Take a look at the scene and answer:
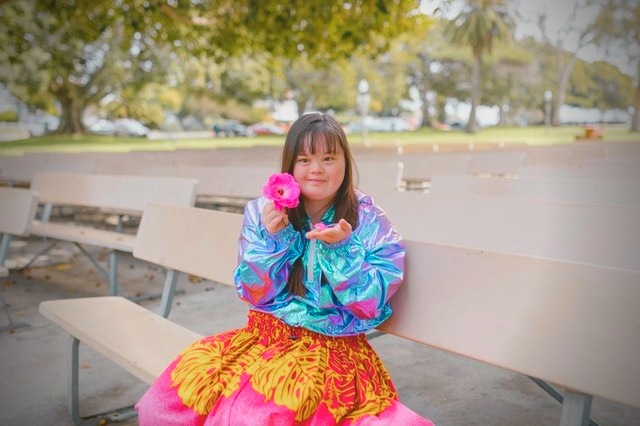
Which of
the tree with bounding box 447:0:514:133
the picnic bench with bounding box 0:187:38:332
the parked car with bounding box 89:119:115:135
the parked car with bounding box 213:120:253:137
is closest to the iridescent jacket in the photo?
the picnic bench with bounding box 0:187:38:332

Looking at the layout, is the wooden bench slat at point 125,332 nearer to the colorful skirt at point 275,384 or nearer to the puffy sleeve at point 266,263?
the colorful skirt at point 275,384

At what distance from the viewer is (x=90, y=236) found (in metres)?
5.50

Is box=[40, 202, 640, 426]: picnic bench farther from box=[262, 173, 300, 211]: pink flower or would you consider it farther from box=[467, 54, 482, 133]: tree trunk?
box=[467, 54, 482, 133]: tree trunk

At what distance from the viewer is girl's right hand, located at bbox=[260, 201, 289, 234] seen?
2.17m

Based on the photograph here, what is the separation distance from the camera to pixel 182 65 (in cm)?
3097

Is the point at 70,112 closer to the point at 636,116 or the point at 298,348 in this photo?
the point at 636,116

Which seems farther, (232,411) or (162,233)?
(162,233)

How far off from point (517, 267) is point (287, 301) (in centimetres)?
76

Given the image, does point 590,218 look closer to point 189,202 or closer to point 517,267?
point 517,267

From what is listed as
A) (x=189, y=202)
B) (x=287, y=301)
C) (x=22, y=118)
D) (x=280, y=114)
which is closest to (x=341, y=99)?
(x=280, y=114)

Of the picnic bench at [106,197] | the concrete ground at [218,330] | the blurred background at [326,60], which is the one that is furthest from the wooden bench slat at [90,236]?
the blurred background at [326,60]

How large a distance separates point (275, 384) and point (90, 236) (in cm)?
397

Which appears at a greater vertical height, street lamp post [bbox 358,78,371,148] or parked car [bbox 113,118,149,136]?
street lamp post [bbox 358,78,371,148]

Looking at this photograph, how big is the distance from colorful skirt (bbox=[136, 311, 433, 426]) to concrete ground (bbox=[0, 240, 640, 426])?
114 centimetres
